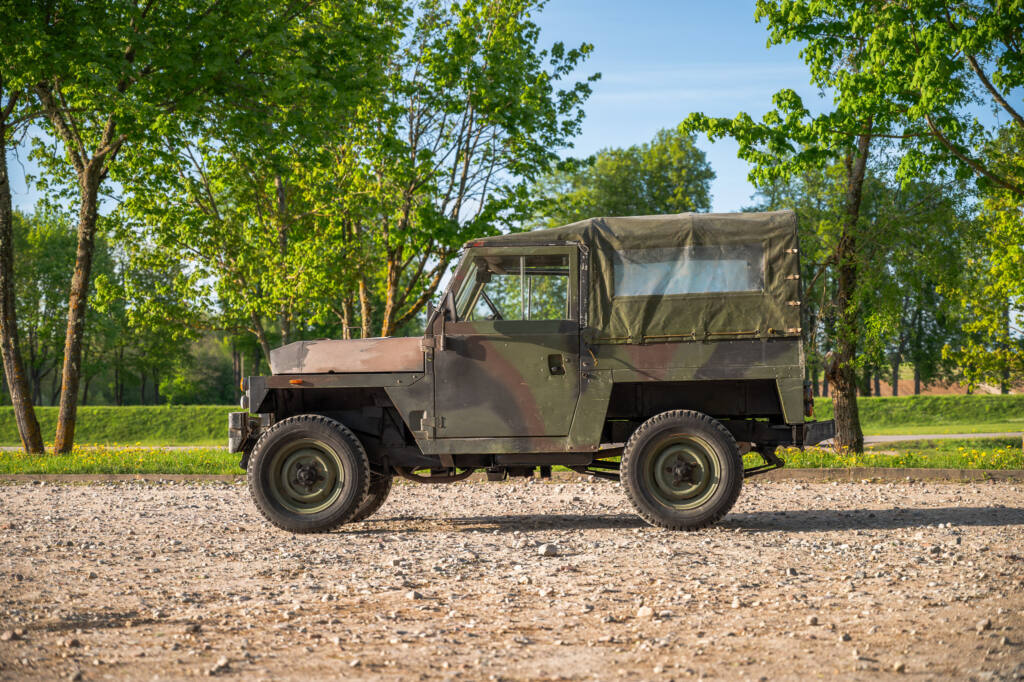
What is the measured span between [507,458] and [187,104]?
8.92 metres

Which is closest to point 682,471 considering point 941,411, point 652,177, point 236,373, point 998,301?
point 998,301

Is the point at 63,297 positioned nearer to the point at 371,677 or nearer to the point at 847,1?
the point at 847,1

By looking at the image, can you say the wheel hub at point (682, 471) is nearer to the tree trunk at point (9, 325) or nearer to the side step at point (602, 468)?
the side step at point (602, 468)

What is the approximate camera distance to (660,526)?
25.7ft

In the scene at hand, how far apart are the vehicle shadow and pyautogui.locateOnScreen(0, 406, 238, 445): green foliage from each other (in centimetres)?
2791

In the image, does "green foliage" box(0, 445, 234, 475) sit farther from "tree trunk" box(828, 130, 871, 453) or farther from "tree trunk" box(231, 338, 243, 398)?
"tree trunk" box(231, 338, 243, 398)

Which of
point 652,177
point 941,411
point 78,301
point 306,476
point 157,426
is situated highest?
point 652,177

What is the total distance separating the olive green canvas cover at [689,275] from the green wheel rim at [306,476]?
2.27 meters

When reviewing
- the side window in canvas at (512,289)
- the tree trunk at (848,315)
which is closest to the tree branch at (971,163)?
the tree trunk at (848,315)

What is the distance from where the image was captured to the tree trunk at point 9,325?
1513cm

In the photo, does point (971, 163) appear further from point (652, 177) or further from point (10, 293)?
point (652, 177)

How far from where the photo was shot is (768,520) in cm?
856

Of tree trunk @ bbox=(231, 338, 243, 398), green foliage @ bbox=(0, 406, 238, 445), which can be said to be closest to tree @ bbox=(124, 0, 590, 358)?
green foliage @ bbox=(0, 406, 238, 445)

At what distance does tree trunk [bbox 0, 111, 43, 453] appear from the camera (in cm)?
1513
